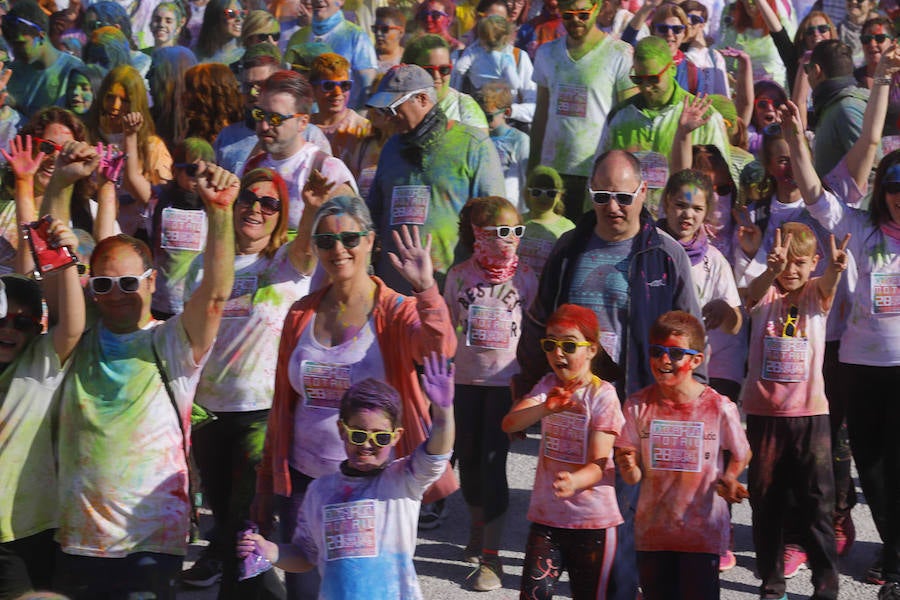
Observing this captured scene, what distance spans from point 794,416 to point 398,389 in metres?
2.12

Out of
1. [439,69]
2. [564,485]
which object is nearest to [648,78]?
[439,69]

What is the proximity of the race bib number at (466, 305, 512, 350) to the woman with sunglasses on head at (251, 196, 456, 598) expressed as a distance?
1.52 m

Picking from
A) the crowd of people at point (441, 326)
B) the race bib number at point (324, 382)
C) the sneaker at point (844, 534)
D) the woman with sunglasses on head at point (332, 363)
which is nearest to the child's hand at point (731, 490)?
the crowd of people at point (441, 326)

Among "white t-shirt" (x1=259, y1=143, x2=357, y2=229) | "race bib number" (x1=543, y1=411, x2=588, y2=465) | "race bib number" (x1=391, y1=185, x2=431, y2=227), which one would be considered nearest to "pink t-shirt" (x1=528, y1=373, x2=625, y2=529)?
"race bib number" (x1=543, y1=411, x2=588, y2=465)

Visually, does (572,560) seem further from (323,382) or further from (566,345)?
(323,382)

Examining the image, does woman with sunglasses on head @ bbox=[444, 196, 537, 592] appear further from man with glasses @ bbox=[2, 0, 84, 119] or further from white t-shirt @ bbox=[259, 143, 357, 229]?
man with glasses @ bbox=[2, 0, 84, 119]

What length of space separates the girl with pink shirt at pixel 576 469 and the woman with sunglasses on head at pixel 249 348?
1083 millimetres

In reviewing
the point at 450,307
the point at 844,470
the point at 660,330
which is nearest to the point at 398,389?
the point at 660,330

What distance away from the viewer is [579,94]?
9.12m

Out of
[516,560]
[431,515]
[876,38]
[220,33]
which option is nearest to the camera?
[516,560]

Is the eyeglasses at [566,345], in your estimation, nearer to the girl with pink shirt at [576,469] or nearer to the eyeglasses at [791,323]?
the girl with pink shirt at [576,469]

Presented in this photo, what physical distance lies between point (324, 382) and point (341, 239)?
51cm

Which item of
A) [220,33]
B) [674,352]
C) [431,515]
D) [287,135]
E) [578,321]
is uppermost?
[220,33]

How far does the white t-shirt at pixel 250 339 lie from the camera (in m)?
5.99
